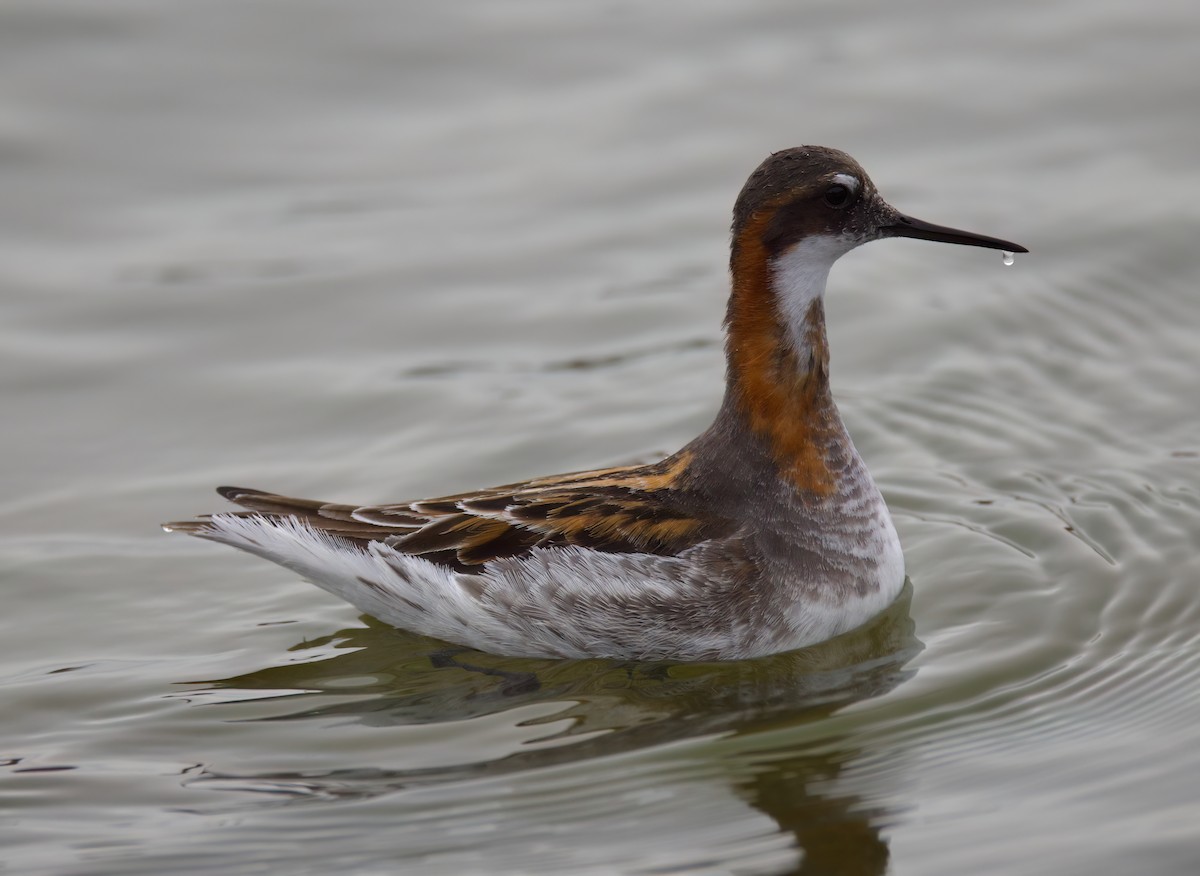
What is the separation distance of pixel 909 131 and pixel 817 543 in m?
5.61

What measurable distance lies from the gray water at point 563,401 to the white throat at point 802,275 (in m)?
1.32

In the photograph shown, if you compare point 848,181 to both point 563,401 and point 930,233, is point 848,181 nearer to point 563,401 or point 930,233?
point 930,233

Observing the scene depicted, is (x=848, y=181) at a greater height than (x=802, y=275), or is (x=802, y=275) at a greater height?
(x=848, y=181)

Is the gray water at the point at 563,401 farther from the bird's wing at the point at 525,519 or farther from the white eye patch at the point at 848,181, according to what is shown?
the white eye patch at the point at 848,181

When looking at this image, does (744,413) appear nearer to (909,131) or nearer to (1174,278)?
(1174,278)

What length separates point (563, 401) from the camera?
937cm

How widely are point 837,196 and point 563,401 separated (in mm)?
2808

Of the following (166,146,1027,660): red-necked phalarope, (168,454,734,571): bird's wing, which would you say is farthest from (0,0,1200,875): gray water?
(168,454,734,571): bird's wing

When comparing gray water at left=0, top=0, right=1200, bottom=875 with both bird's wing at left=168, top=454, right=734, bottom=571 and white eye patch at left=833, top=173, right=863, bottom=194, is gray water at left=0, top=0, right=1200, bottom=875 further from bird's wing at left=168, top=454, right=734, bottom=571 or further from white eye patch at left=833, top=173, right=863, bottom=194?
white eye patch at left=833, top=173, right=863, bottom=194

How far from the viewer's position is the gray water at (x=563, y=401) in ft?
19.3

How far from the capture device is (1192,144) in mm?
11422

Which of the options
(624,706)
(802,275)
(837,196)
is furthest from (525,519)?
(837,196)

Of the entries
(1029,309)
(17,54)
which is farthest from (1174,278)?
(17,54)

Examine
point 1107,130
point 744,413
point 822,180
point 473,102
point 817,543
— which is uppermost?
point 473,102
